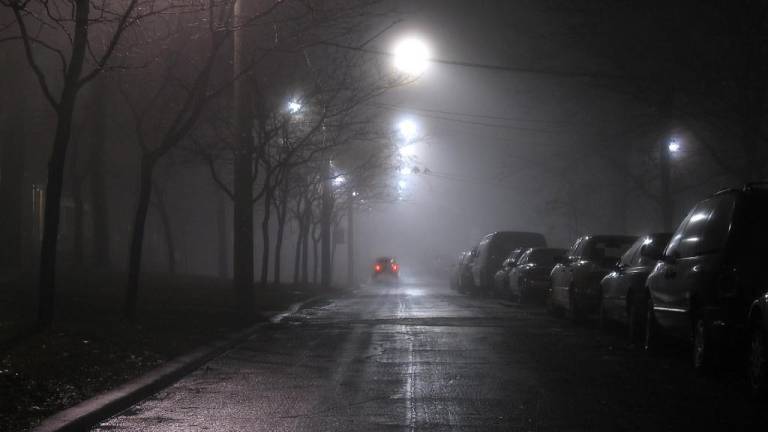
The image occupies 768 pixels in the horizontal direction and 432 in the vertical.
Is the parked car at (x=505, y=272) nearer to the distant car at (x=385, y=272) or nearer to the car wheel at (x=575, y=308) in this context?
the car wheel at (x=575, y=308)


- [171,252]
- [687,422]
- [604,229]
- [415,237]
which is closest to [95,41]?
[171,252]

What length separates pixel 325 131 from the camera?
2748cm

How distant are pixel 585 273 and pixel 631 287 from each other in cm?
385

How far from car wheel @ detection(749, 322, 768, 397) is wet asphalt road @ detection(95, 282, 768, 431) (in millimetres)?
163

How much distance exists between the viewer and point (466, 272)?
36531mm

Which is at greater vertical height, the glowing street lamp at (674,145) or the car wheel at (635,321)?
the glowing street lamp at (674,145)

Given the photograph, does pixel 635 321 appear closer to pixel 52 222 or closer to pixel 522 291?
pixel 52 222

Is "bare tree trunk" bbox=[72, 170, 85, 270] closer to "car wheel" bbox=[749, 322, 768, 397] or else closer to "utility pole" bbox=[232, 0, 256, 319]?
"utility pole" bbox=[232, 0, 256, 319]

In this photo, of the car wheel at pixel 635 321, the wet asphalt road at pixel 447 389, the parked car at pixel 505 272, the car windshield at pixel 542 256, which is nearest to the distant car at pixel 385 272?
the parked car at pixel 505 272

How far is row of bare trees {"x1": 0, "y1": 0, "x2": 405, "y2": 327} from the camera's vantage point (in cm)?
1185

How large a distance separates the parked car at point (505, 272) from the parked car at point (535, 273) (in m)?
1.87

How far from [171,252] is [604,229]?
24.5 m

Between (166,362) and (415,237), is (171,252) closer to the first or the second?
(166,362)

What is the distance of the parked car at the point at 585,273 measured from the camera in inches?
683
